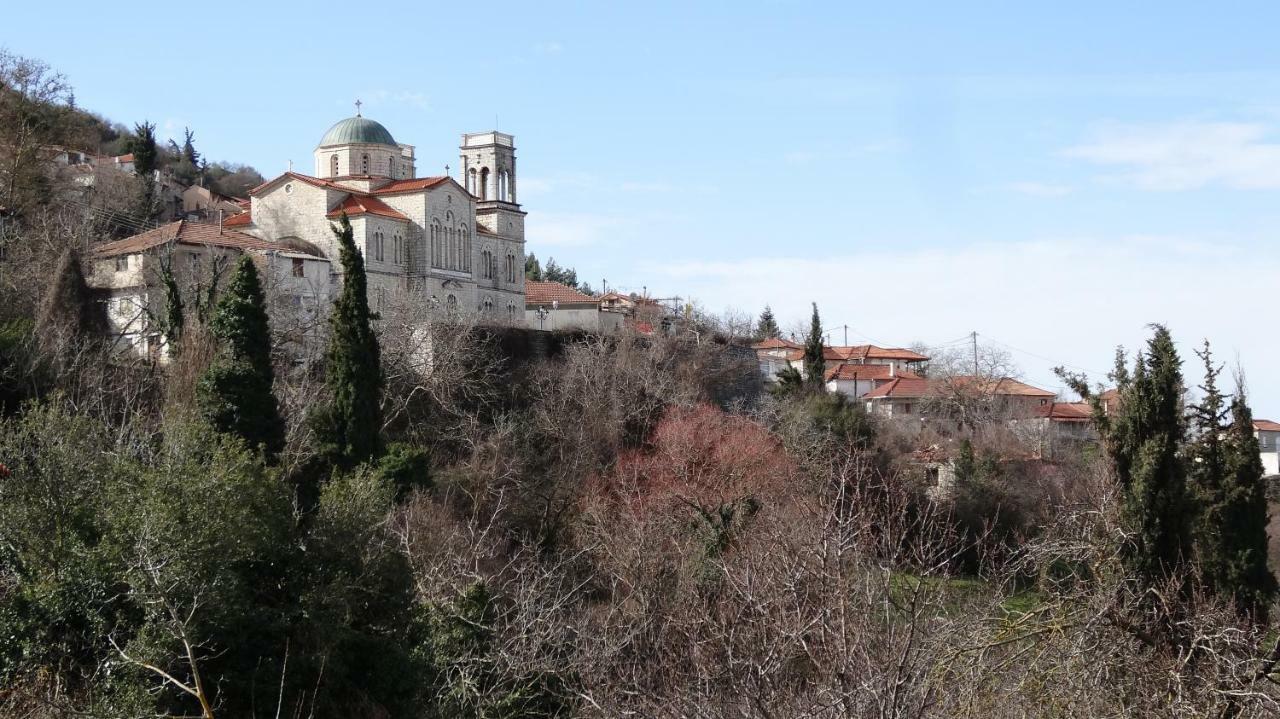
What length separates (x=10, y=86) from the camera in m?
40.2

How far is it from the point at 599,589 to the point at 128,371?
10.5 m

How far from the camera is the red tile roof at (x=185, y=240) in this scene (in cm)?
3725

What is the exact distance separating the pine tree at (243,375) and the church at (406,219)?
44.6 feet

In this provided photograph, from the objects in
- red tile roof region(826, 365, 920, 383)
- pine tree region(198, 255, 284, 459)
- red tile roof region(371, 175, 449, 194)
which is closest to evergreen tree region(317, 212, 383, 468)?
pine tree region(198, 255, 284, 459)

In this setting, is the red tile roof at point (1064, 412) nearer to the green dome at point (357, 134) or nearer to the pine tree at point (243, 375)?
the green dome at point (357, 134)

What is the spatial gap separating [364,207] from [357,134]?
230 inches

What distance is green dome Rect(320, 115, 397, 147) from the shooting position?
49.5 m

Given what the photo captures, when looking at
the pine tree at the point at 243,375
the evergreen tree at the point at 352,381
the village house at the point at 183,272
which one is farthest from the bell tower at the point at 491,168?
the pine tree at the point at 243,375

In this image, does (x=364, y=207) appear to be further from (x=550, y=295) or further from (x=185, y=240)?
(x=550, y=295)

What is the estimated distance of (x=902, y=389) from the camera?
64000mm

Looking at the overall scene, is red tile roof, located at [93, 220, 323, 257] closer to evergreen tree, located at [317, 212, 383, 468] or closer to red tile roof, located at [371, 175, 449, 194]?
red tile roof, located at [371, 175, 449, 194]

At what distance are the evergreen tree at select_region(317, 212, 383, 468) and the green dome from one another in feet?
69.3

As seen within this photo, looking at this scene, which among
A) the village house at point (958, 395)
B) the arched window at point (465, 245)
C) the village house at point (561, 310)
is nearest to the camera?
the village house at point (561, 310)

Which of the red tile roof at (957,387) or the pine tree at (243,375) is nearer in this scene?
the pine tree at (243,375)
